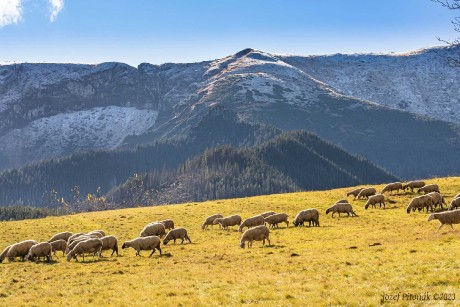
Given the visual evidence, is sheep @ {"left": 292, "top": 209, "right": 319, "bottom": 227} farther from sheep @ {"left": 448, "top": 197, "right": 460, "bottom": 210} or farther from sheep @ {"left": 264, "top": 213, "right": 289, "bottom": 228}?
sheep @ {"left": 448, "top": 197, "right": 460, "bottom": 210}

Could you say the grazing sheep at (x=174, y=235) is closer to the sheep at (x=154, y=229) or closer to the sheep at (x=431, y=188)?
the sheep at (x=154, y=229)

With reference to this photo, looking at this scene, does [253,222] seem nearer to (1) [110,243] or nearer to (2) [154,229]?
(2) [154,229]

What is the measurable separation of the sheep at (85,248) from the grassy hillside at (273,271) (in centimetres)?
167

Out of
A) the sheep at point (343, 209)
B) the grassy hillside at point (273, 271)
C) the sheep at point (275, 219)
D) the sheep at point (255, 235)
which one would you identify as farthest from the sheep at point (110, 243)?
the sheep at point (343, 209)

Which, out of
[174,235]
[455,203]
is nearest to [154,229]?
[174,235]

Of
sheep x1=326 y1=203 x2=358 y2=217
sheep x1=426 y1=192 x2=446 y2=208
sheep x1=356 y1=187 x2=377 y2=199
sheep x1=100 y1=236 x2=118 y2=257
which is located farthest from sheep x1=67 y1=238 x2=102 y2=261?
sheep x1=356 y1=187 x2=377 y2=199

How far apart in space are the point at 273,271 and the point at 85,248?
59.0 ft

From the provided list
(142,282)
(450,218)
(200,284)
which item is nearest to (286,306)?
(200,284)

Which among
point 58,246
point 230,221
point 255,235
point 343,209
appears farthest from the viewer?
point 343,209

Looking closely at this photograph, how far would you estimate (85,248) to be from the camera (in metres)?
39.7

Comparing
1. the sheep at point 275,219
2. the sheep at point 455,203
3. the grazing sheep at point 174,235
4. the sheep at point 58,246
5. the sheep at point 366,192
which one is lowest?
the sheep at point 58,246

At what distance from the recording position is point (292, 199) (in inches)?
2864

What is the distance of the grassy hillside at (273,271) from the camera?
75.9ft

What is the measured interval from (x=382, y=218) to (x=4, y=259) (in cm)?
3693
